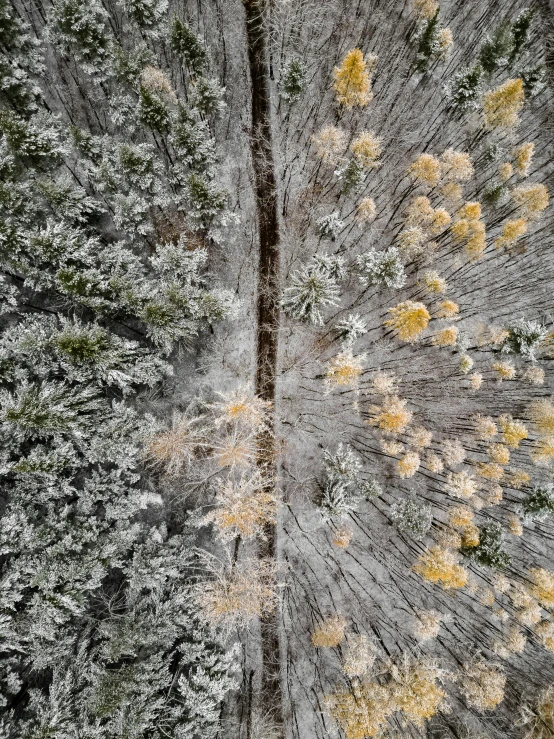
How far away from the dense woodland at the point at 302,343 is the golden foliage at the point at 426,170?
5.3 inches

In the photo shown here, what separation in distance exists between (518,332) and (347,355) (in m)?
7.18

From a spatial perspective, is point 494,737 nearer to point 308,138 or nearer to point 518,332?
point 518,332

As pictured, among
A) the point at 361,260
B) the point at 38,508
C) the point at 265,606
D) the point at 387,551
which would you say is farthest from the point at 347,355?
the point at 38,508

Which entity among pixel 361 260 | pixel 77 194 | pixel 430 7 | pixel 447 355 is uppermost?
pixel 430 7

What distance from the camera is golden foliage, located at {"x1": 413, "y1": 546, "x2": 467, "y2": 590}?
16.0m

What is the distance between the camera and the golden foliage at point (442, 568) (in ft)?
52.6

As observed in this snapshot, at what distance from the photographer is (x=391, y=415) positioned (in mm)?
16547

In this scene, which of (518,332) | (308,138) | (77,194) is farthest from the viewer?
(308,138)

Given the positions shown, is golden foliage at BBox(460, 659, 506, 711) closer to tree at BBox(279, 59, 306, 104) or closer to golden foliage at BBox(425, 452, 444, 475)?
golden foliage at BBox(425, 452, 444, 475)

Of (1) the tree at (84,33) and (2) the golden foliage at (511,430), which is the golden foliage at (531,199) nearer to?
(2) the golden foliage at (511,430)

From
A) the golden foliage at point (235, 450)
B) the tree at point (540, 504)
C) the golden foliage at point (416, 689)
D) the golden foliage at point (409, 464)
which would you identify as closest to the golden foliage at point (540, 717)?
the golden foliage at point (416, 689)

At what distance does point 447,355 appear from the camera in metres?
17.4

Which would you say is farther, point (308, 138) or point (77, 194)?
point (308, 138)

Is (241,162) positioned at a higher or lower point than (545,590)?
higher
